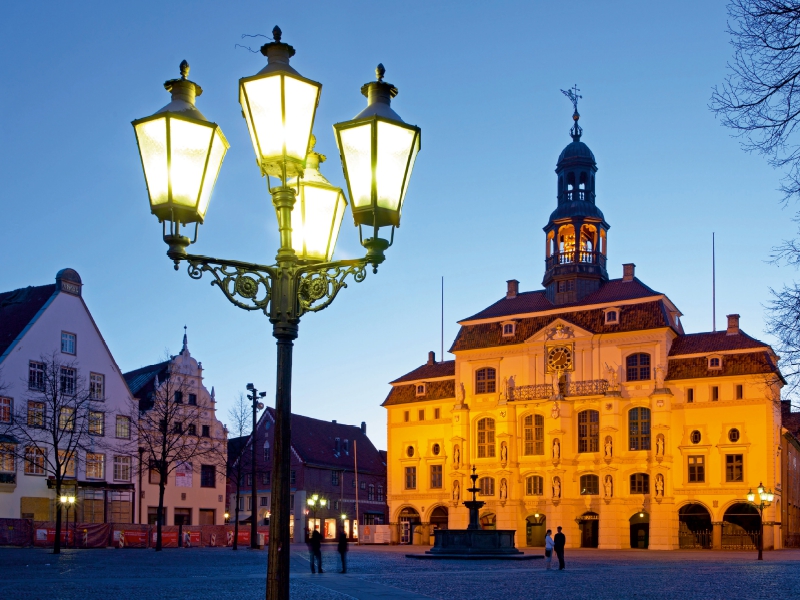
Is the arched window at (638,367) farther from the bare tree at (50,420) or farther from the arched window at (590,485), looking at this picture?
the bare tree at (50,420)

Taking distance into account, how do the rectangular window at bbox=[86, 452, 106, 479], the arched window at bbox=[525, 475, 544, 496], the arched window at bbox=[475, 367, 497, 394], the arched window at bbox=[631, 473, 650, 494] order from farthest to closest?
the arched window at bbox=[475, 367, 497, 394] < the arched window at bbox=[525, 475, 544, 496] < the arched window at bbox=[631, 473, 650, 494] < the rectangular window at bbox=[86, 452, 106, 479]

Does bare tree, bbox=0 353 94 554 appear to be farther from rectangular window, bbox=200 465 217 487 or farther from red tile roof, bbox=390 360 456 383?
red tile roof, bbox=390 360 456 383

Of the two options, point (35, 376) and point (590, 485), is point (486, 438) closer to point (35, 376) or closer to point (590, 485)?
point (590, 485)

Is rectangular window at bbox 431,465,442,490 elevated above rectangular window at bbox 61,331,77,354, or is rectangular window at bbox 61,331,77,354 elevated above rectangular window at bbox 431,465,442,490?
rectangular window at bbox 61,331,77,354

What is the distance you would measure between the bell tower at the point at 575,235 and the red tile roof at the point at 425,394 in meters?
10.4

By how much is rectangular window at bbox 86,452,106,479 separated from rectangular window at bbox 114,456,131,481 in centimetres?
110

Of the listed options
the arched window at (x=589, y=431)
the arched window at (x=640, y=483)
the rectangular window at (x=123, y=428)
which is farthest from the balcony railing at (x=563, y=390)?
the rectangular window at (x=123, y=428)

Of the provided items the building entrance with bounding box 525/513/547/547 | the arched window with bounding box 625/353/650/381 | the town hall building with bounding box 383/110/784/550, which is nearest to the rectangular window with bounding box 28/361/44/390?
the town hall building with bounding box 383/110/784/550

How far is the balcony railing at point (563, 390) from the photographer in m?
66.3

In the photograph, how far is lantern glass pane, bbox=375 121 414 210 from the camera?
19.5 ft

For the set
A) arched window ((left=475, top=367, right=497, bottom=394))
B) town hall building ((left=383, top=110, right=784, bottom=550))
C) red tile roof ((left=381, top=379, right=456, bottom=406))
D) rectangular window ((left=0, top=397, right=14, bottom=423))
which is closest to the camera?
rectangular window ((left=0, top=397, right=14, bottom=423))

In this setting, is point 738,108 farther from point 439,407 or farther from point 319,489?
point 319,489

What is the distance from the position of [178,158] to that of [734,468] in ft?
198

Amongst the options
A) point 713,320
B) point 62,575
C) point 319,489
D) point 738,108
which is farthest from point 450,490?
point 738,108
